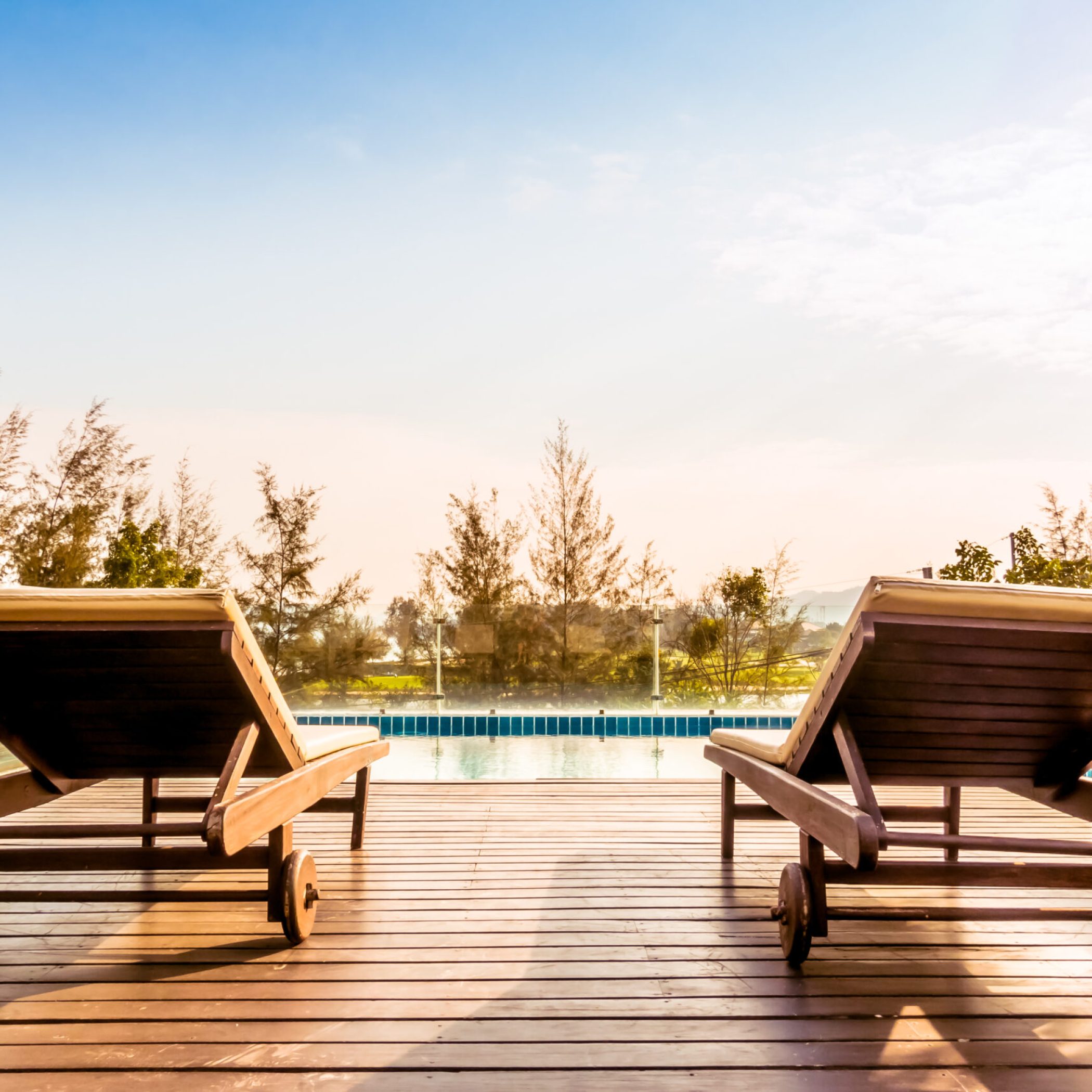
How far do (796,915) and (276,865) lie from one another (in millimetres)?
→ 1345

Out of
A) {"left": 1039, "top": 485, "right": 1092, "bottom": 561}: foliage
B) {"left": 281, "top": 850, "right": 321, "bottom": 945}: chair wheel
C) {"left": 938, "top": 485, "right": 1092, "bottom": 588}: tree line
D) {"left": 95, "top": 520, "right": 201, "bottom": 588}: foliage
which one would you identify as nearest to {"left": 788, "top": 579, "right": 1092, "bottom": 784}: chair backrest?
{"left": 281, "top": 850, "right": 321, "bottom": 945}: chair wheel

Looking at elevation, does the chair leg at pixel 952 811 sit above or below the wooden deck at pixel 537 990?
above

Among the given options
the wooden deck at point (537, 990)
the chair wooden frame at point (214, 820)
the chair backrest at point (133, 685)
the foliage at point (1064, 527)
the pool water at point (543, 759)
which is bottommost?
the pool water at point (543, 759)

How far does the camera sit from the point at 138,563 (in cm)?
790

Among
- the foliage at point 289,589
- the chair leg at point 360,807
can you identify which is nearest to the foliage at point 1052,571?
the chair leg at point 360,807

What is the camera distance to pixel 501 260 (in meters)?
10.1

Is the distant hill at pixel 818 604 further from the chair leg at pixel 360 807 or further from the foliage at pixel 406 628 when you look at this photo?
the chair leg at pixel 360 807

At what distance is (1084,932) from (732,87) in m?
7.84

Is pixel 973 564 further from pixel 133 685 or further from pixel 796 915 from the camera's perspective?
pixel 133 685

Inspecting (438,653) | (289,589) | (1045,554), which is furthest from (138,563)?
(1045,554)

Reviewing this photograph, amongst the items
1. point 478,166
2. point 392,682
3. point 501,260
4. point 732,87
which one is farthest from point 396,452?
point 732,87

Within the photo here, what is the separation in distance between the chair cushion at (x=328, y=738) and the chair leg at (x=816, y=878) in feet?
4.71

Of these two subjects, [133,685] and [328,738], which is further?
[328,738]

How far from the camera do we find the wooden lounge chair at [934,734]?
1.78 metres
